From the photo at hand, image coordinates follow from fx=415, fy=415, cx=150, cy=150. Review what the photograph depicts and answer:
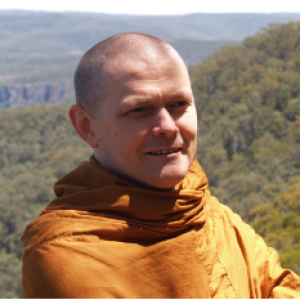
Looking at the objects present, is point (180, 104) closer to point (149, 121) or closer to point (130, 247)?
point (149, 121)

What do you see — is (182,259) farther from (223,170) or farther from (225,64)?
(225,64)

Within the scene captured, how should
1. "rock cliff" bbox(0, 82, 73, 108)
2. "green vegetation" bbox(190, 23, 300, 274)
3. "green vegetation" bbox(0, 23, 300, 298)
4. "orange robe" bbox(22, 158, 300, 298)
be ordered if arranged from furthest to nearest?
"rock cliff" bbox(0, 82, 73, 108)
"green vegetation" bbox(0, 23, 300, 298)
"green vegetation" bbox(190, 23, 300, 274)
"orange robe" bbox(22, 158, 300, 298)

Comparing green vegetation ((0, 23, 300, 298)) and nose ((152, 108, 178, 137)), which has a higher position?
nose ((152, 108, 178, 137))

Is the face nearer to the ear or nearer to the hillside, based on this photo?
the ear

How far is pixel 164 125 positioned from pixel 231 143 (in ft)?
124

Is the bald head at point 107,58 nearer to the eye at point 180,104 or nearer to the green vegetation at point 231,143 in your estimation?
the eye at point 180,104

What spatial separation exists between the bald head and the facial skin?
2cm

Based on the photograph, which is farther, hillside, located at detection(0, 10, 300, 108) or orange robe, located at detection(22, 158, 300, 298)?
hillside, located at detection(0, 10, 300, 108)

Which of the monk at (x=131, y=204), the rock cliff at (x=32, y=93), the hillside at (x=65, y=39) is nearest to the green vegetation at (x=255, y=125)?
the monk at (x=131, y=204)

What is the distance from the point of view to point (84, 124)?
1415 mm

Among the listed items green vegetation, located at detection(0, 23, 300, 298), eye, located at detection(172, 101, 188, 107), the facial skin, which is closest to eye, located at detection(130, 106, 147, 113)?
the facial skin

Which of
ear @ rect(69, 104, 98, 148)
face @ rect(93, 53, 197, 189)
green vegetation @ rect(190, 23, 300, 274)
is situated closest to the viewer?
face @ rect(93, 53, 197, 189)

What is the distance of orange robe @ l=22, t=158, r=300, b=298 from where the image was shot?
117cm

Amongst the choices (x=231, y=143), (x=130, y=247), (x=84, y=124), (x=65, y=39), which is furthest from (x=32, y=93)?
(x=130, y=247)
